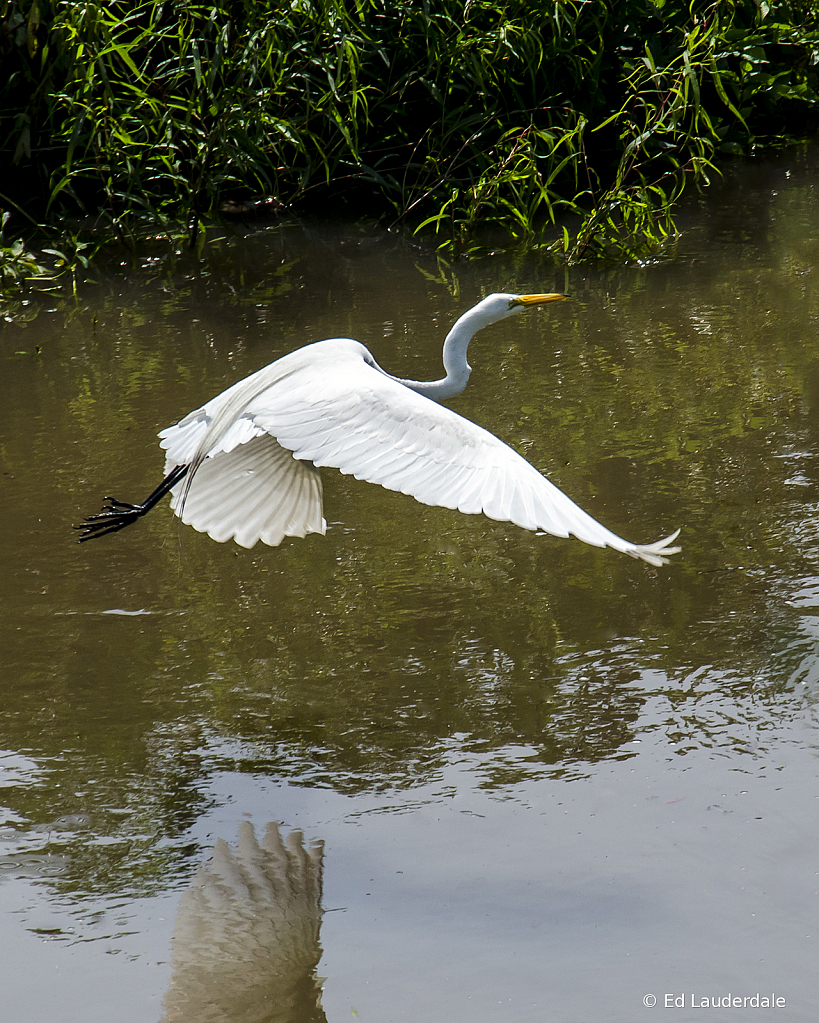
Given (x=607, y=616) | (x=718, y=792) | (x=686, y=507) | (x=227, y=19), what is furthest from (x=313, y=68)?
(x=718, y=792)

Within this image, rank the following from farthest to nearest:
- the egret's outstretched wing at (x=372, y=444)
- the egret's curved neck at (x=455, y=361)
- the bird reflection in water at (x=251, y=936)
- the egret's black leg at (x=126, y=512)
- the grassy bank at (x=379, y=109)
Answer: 1. the grassy bank at (x=379, y=109)
2. the egret's curved neck at (x=455, y=361)
3. the egret's black leg at (x=126, y=512)
4. the egret's outstretched wing at (x=372, y=444)
5. the bird reflection in water at (x=251, y=936)

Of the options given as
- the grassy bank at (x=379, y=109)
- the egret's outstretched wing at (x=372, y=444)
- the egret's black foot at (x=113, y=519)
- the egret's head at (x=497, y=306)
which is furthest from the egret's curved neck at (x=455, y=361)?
the grassy bank at (x=379, y=109)

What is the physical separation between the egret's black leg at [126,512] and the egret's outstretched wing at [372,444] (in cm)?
6

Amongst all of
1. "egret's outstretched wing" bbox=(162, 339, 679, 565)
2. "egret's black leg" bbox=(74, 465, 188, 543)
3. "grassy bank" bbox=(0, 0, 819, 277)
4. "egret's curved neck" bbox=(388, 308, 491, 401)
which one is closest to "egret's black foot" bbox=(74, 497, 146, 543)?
"egret's black leg" bbox=(74, 465, 188, 543)

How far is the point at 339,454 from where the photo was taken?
2494mm

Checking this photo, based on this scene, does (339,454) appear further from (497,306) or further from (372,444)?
(497,306)

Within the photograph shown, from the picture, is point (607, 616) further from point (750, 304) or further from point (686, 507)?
point (750, 304)

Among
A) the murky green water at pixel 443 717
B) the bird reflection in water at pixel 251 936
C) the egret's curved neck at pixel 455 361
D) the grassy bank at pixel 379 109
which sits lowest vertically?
the bird reflection in water at pixel 251 936

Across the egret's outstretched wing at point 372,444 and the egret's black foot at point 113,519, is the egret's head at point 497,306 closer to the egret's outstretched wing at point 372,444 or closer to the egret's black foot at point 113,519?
the egret's outstretched wing at point 372,444

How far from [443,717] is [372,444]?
26.9 inches

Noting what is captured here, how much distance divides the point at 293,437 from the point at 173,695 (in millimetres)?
733

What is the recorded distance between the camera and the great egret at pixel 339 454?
2.25 metres

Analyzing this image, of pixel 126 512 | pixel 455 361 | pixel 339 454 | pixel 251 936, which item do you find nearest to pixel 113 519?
pixel 126 512

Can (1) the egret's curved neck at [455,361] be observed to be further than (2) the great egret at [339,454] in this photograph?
Yes
